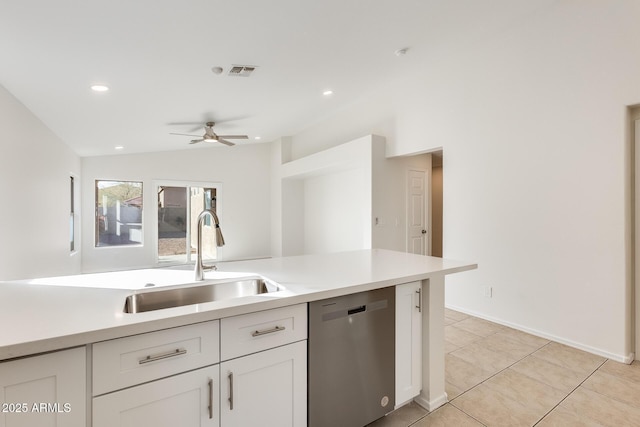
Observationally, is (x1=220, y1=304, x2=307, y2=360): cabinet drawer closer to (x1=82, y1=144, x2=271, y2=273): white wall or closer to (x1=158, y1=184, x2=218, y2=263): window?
(x1=158, y1=184, x2=218, y2=263): window

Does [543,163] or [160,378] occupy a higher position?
[543,163]

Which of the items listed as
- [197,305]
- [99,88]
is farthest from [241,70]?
[197,305]

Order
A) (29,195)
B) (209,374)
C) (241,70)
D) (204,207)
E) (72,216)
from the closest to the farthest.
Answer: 1. (209,374)
2. (241,70)
3. (29,195)
4. (72,216)
5. (204,207)

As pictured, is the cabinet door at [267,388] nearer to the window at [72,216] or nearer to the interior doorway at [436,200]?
the interior doorway at [436,200]

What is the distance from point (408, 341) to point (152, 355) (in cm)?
138

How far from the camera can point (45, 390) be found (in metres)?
0.90

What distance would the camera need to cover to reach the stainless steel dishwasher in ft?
4.68

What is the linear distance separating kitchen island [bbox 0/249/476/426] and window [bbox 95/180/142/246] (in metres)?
5.65

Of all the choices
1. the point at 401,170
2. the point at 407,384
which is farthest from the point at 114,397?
the point at 401,170

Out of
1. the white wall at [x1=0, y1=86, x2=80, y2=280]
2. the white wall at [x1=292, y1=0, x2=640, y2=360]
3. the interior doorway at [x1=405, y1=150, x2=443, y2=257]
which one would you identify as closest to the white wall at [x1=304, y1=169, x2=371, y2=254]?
the interior doorway at [x1=405, y1=150, x2=443, y2=257]

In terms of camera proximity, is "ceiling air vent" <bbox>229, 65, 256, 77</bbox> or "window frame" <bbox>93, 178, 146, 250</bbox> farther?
"window frame" <bbox>93, 178, 146, 250</bbox>

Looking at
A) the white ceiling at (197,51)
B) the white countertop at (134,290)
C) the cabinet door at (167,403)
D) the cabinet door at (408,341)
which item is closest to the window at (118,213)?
the white ceiling at (197,51)

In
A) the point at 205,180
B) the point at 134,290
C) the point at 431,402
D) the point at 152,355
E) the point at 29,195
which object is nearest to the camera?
the point at 152,355

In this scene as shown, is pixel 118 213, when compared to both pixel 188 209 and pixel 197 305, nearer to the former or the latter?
pixel 188 209
